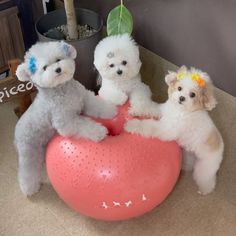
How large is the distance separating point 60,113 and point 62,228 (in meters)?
0.43

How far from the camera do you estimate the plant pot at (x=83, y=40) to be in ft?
5.31

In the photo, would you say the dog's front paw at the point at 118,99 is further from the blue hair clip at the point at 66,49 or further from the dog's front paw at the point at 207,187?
the dog's front paw at the point at 207,187

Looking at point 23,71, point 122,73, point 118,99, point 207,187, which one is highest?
point 23,71

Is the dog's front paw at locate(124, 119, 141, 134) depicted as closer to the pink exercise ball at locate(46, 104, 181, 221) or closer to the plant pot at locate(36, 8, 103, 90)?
the pink exercise ball at locate(46, 104, 181, 221)

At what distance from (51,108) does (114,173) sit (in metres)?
0.32

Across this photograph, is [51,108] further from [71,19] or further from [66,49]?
[71,19]

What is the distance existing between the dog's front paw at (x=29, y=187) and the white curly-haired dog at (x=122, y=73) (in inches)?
17.3

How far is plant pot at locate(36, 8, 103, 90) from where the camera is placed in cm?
162

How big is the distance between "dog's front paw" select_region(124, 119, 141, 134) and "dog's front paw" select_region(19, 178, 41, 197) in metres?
0.44

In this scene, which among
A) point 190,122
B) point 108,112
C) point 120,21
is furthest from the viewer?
point 120,21

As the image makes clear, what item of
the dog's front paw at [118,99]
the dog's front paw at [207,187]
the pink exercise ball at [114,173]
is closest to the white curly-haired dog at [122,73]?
the dog's front paw at [118,99]

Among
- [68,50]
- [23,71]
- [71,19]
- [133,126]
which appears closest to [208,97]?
[133,126]

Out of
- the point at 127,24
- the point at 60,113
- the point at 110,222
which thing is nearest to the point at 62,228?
the point at 110,222

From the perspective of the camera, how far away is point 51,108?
4.17 ft
